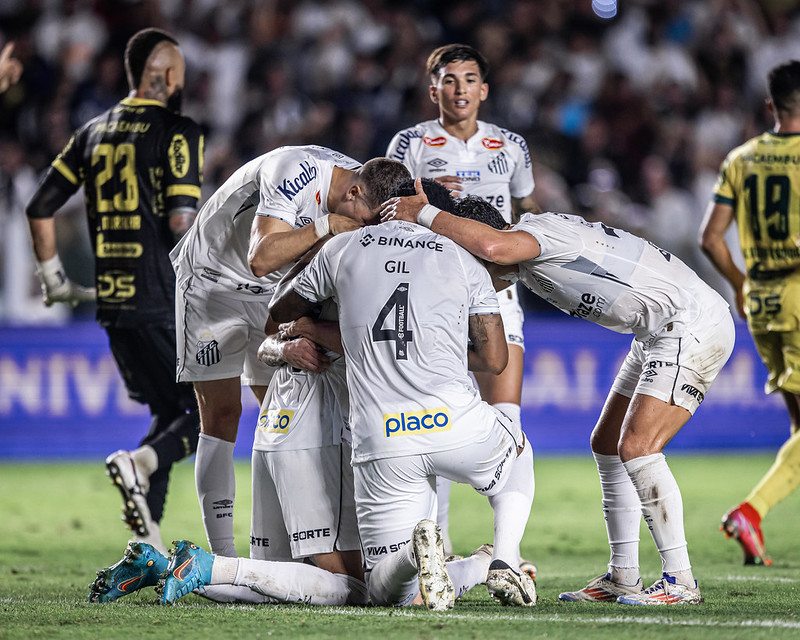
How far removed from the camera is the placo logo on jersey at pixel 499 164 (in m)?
7.80

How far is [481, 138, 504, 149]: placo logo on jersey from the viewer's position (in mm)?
7871

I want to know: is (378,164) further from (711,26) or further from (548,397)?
(711,26)

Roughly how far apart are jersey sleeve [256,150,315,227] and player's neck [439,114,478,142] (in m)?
1.92

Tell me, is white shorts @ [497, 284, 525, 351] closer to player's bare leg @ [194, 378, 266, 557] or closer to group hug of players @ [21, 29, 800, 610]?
group hug of players @ [21, 29, 800, 610]

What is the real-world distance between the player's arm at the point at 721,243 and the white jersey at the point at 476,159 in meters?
1.24

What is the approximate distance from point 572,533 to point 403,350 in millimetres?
3769

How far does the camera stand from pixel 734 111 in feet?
52.0

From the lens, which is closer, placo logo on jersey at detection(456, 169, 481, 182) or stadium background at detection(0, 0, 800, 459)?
placo logo on jersey at detection(456, 169, 481, 182)

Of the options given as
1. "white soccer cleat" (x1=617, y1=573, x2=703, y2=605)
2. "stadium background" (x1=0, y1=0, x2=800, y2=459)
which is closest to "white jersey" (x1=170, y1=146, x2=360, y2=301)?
"white soccer cleat" (x1=617, y1=573, x2=703, y2=605)

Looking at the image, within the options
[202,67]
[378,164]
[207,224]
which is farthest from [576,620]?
[202,67]

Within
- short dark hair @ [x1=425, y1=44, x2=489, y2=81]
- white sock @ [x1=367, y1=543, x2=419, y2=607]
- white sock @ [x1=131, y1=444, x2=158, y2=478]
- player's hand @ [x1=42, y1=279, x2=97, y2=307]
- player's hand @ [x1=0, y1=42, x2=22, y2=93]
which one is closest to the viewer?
white sock @ [x1=367, y1=543, x2=419, y2=607]

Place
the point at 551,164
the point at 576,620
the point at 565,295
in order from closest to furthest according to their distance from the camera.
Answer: the point at 576,620 → the point at 565,295 → the point at 551,164

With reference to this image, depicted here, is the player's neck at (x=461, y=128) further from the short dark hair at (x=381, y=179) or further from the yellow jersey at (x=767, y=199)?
the short dark hair at (x=381, y=179)

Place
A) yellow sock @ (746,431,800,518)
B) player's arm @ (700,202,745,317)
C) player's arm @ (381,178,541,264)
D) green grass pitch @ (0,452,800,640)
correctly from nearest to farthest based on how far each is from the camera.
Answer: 1. green grass pitch @ (0,452,800,640)
2. player's arm @ (381,178,541,264)
3. yellow sock @ (746,431,800,518)
4. player's arm @ (700,202,745,317)
